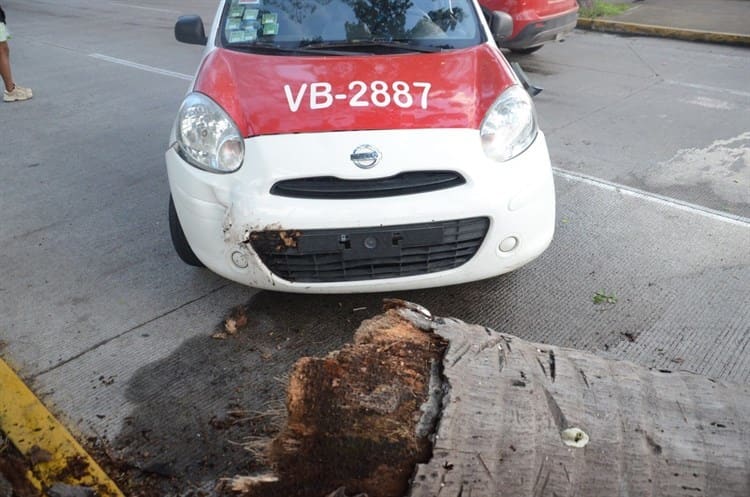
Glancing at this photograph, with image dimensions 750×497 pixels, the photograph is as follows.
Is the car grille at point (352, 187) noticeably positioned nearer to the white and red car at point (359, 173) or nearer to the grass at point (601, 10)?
the white and red car at point (359, 173)

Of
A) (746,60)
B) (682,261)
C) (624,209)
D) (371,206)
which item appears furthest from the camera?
(746,60)

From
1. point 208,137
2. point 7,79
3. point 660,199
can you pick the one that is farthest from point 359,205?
point 7,79

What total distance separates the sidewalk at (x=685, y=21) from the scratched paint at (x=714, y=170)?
524 centimetres

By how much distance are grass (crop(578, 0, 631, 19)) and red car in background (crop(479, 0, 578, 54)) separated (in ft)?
11.2

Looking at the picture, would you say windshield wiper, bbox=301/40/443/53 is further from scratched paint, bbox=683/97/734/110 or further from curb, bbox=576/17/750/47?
curb, bbox=576/17/750/47

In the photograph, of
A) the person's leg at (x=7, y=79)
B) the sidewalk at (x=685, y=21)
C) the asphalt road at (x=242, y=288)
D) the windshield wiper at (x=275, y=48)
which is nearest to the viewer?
the asphalt road at (x=242, y=288)

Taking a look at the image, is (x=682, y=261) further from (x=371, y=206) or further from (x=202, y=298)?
(x=202, y=298)

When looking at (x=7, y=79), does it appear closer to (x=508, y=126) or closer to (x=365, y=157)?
(x=365, y=157)

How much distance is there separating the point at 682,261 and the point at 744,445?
2.04 metres

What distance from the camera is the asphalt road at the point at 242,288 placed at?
2.79 meters

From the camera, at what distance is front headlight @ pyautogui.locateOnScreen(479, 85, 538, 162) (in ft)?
9.96

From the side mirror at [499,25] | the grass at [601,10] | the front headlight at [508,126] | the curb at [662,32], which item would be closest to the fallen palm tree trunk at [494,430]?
the front headlight at [508,126]

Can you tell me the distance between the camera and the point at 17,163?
5.40m

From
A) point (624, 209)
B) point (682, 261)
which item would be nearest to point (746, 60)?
point (624, 209)
